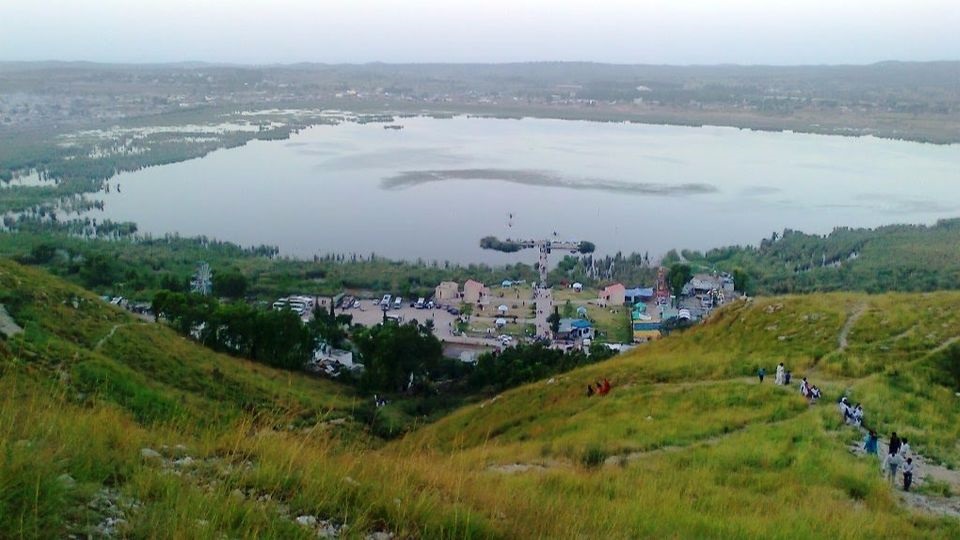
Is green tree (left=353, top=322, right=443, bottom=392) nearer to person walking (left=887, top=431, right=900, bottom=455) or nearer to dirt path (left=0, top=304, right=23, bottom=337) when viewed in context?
dirt path (left=0, top=304, right=23, bottom=337)

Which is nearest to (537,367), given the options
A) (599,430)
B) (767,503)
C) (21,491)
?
(599,430)

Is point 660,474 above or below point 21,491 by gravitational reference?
below

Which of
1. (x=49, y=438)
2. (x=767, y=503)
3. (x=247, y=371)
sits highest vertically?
(x=49, y=438)

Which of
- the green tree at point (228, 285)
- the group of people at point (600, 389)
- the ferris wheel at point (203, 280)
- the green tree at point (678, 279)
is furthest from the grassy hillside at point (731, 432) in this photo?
the green tree at point (678, 279)

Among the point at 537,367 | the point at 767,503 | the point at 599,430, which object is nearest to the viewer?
the point at 767,503

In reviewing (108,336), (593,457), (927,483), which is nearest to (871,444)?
(927,483)

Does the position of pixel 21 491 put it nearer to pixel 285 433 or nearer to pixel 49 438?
pixel 49 438

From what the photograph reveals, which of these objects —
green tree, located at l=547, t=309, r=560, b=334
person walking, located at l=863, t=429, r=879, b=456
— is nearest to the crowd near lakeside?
person walking, located at l=863, t=429, r=879, b=456
